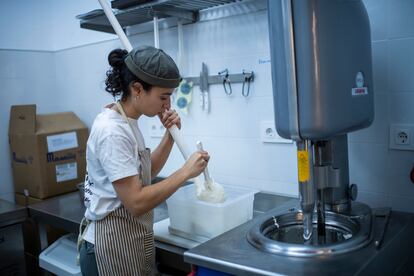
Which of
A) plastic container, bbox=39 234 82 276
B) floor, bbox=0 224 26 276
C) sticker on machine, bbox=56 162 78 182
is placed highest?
sticker on machine, bbox=56 162 78 182

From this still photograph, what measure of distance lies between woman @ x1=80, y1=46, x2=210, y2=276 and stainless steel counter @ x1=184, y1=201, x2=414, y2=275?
24cm

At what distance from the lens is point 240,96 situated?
1800 mm

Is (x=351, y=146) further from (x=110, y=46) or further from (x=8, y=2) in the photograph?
(x=8, y=2)

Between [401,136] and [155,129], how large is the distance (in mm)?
1274

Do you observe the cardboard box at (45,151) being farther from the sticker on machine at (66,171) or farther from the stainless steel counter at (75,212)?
the stainless steel counter at (75,212)

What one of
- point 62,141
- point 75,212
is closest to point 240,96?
point 75,212

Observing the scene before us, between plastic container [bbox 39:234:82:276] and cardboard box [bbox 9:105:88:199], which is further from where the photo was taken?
cardboard box [bbox 9:105:88:199]

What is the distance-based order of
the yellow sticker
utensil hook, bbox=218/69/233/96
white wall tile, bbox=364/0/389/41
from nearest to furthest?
the yellow sticker
white wall tile, bbox=364/0/389/41
utensil hook, bbox=218/69/233/96

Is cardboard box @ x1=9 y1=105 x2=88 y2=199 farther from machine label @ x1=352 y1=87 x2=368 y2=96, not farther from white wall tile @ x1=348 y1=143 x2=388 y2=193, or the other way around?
machine label @ x1=352 y1=87 x2=368 y2=96

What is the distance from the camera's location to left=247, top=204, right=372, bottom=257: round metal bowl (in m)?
→ 0.99

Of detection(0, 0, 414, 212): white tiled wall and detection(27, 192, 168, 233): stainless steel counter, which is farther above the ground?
detection(0, 0, 414, 212): white tiled wall

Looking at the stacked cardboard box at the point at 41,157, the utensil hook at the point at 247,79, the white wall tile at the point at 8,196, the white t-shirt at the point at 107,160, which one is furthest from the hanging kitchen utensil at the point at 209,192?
the white wall tile at the point at 8,196

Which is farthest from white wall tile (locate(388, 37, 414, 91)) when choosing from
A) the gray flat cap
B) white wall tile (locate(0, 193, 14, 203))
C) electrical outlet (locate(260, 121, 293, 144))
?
white wall tile (locate(0, 193, 14, 203))

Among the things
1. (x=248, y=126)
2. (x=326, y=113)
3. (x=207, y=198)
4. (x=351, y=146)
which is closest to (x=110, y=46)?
(x=248, y=126)
